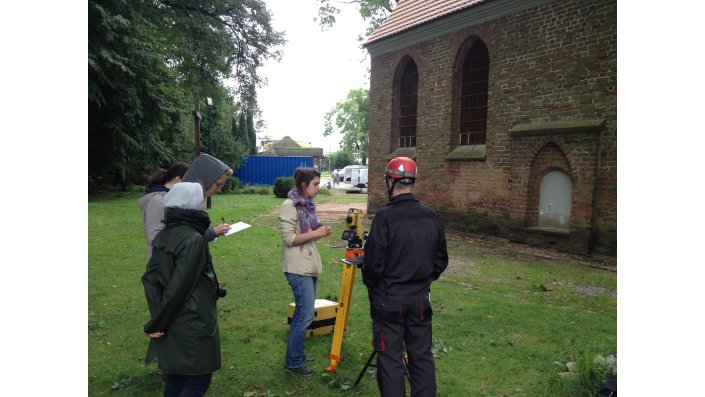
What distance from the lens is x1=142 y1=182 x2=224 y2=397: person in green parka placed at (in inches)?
119

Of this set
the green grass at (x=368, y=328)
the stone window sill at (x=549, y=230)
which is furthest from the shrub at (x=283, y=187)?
the stone window sill at (x=549, y=230)

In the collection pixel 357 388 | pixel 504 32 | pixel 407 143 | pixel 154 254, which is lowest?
pixel 357 388

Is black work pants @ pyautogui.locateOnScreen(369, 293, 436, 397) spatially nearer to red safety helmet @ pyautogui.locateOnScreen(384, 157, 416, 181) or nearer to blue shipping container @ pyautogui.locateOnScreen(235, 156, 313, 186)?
red safety helmet @ pyautogui.locateOnScreen(384, 157, 416, 181)

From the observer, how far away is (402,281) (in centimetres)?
356

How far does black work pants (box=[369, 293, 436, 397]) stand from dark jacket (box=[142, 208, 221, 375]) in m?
1.19

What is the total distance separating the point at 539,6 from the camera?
11.8 m

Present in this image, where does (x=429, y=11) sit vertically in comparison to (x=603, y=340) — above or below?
above

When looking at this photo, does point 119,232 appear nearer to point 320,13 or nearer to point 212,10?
point 212,10

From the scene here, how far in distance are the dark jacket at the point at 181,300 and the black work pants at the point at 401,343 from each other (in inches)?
46.9

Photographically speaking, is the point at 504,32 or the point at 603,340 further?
the point at 504,32

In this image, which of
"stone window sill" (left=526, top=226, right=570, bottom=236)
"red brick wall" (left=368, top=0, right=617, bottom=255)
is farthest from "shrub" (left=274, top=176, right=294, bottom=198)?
"stone window sill" (left=526, top=226, right=570, bottom=236)

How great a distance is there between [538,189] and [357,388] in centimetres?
912

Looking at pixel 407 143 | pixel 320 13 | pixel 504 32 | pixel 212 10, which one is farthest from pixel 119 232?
pixel 320 13

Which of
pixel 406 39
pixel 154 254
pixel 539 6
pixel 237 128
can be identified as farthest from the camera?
pixel 237 128
